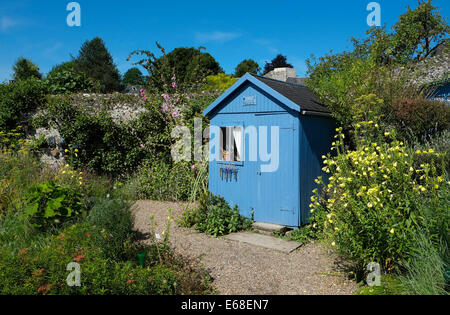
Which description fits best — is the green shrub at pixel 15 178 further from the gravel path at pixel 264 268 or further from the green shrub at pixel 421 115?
the green shrub at pixel 421 115

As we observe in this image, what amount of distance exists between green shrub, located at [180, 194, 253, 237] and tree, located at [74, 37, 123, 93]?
26.4 meters

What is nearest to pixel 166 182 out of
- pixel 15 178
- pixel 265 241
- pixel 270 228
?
pixel 15 178

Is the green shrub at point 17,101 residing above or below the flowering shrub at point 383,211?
above

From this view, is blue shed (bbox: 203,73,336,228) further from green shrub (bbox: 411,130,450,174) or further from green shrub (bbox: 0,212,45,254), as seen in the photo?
green shrub (bbox: 0,212,45,254)

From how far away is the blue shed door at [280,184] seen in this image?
6.57 metres

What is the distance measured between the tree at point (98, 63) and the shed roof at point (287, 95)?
85.8 ft

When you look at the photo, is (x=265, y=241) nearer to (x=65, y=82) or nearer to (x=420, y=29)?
(x=65, y=82)

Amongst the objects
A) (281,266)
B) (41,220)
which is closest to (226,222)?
(281,266)

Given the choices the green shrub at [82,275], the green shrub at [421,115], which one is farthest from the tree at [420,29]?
the green shrub at [82,275]

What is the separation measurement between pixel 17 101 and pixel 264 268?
10.7 metres

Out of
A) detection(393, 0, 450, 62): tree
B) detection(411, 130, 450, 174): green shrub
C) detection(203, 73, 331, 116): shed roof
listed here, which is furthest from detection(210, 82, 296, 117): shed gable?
detection(393, 0, 450, 62): tree

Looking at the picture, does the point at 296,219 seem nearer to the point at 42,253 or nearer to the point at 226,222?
the point at 226,222

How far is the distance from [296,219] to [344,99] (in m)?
2.84

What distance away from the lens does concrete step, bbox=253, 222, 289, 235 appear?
21.5 ft
